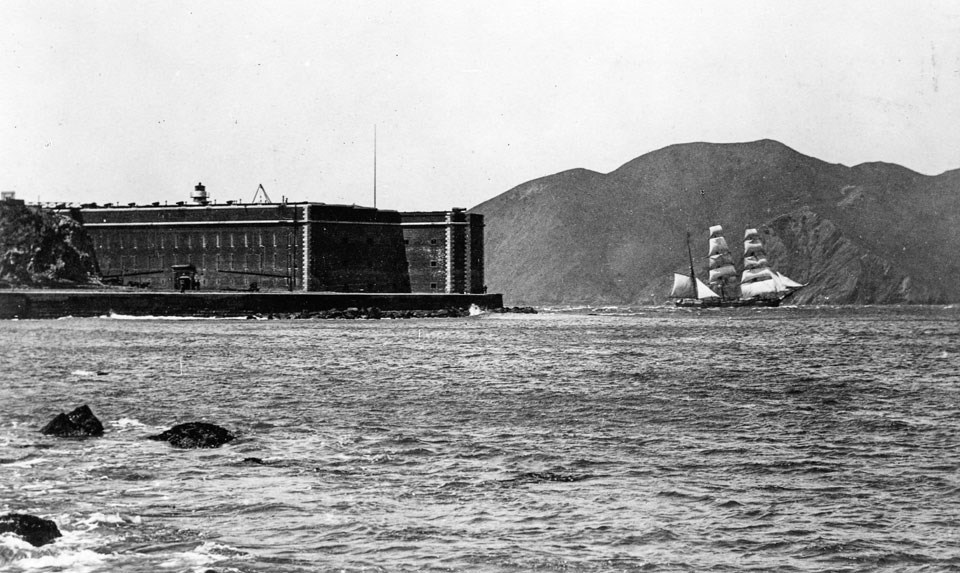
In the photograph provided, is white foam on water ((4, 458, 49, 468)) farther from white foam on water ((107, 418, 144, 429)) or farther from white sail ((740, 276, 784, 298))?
white sail ((740, 276, 784, 298))

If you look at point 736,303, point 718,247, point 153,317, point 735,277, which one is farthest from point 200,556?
point 735,277

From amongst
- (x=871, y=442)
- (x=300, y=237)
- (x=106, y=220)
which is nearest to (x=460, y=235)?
(x=300, y=237)

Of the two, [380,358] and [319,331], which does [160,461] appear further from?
[319,331]

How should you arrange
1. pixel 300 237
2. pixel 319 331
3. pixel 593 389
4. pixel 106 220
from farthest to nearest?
pixel 106 220 < pixel 300 237 < pixel 319 331 < pixel 593 389

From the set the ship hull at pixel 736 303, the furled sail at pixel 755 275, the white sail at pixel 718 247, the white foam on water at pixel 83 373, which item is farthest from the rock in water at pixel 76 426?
the ship hull at pixel 736 303

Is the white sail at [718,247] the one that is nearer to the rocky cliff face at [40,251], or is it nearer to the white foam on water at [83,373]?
the rocky cliff face at [40,251]
